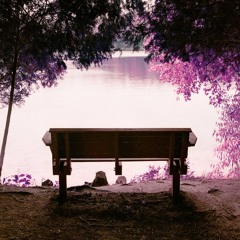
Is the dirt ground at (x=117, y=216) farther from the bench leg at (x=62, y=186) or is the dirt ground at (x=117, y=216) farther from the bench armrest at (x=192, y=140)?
the bench armrest at (x=192, y=140)

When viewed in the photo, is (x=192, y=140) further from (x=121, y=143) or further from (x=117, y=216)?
(x=117, y=216)

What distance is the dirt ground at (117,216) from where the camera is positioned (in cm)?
456

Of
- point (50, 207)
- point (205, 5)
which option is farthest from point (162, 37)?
point (50, 207)

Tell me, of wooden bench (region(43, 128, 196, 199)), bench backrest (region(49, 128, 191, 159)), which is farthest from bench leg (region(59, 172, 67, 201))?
bench backrest (region(49, 128, 191, 159))

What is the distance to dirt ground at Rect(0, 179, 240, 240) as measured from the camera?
4559 millimetres

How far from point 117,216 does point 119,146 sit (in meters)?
0.98

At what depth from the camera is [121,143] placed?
5453 millimetres

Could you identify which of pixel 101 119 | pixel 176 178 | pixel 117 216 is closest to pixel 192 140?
pixel 176 178

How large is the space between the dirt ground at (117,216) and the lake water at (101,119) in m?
5.97

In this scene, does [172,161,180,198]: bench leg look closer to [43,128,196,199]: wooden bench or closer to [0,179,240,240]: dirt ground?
[43,128,196,199]: wooden bench

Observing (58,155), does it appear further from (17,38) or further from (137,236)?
(17,38)

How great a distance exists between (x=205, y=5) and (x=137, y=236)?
413cm

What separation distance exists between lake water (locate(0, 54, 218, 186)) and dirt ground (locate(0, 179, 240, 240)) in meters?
5.97

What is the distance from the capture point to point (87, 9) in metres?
7.12
